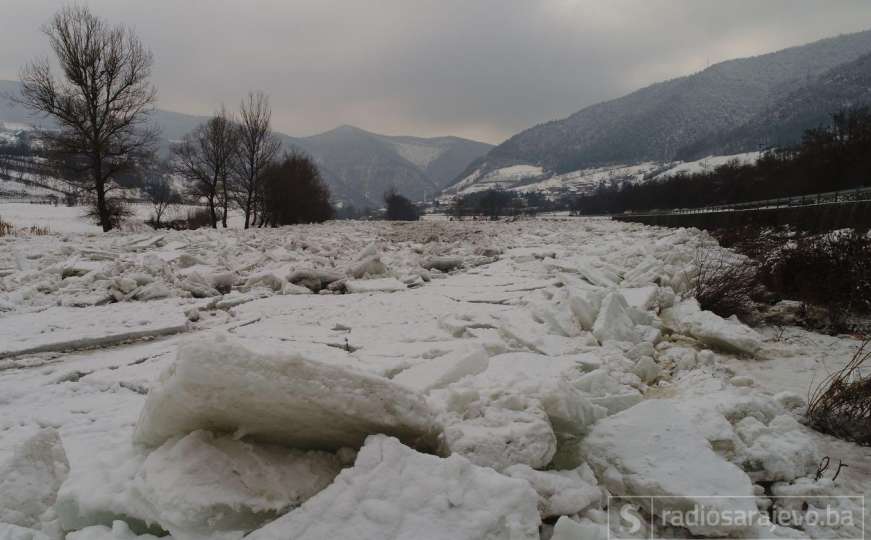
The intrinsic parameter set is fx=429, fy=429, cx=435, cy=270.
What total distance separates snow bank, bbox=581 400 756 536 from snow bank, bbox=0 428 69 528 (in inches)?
77.5

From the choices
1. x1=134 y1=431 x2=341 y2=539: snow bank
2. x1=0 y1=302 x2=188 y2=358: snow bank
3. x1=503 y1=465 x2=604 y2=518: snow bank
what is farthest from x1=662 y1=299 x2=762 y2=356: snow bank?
x1=0 y1=302 x2=188 y2=358: snow bank

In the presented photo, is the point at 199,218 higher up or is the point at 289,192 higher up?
the point at 289,192

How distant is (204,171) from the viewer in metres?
23.9

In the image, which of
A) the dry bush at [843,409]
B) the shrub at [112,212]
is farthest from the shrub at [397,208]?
the dry bush at [843,409]

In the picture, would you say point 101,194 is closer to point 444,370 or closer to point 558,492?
point 444,370

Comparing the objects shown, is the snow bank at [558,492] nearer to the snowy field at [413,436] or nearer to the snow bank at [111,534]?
the snowy field at [413,436]

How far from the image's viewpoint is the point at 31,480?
1455 millimetres

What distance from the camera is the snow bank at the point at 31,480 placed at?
1.38m

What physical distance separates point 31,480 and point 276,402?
0.90 m

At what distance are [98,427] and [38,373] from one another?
1.38 metres

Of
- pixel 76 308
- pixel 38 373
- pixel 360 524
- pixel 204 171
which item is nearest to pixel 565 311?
pixel 360 524

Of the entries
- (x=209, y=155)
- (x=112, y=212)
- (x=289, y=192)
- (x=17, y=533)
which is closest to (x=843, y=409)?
(x=17, y=533)

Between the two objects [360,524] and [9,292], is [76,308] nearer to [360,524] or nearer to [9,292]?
[9,292]

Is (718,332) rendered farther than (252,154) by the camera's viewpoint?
No
